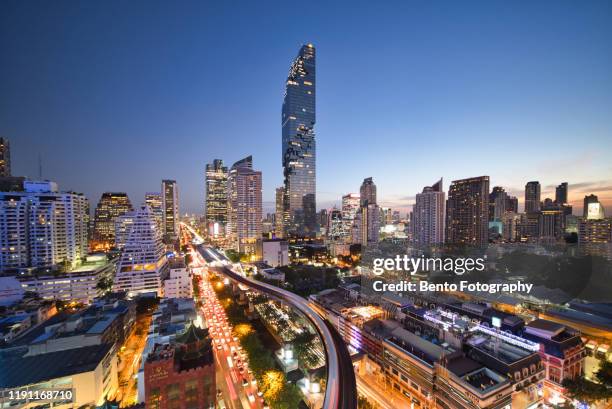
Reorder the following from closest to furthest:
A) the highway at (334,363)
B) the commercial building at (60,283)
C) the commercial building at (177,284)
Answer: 1. the highway at (334,363)
2. the commercial building at (60,283)
3. the commercial building at (177,284)

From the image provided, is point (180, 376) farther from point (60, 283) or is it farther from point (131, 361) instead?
point (60, 283)

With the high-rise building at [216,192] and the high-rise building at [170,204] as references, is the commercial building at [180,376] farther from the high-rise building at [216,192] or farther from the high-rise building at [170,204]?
the high-rise building at [216,192]

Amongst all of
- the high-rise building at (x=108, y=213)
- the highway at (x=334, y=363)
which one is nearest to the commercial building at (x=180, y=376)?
the highway at (x=334, y=363)

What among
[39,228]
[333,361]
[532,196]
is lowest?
[333,361]

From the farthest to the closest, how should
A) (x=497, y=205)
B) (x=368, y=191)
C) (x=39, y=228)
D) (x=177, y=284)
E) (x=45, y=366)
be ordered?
1. (x=368, y=191)
2. (x=497, y=205)
3. (x=39, y=228)
4. (x=177, y=284)
5. (x=45, y=366)

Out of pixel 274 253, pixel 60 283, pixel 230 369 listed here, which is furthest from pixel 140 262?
pixel 274 253

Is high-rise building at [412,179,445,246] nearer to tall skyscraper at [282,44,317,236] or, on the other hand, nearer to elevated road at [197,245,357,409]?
tall skyscraper at [282,44,317,236]
